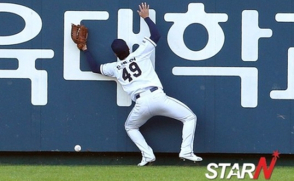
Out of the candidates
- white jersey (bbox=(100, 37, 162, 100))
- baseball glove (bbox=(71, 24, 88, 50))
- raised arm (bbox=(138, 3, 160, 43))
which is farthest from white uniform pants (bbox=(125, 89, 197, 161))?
baseball glove (bbox=(71, 24, 88, 50))

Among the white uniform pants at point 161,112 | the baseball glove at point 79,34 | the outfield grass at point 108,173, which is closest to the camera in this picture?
the outfield grass at point 108,173

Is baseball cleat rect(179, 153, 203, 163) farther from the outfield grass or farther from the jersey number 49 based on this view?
the jersey number 49

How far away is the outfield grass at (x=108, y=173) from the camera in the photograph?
10.5m

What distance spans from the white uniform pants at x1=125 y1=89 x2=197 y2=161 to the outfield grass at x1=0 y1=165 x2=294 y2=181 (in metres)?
0.34

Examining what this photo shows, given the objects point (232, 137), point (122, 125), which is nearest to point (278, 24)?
point (232, 137)

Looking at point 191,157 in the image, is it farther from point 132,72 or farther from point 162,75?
point 132,72

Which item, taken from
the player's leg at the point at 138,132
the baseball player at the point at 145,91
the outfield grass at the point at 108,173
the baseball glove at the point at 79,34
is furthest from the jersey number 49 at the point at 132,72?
the outfield grass at the point at 108,173

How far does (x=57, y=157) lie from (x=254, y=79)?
272 cm

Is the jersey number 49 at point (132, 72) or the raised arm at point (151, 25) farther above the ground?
the raised arm at point (151, 25)

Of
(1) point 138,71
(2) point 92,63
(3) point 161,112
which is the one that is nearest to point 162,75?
(1) point 138,71

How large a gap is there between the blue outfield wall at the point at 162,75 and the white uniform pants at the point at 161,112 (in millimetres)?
272

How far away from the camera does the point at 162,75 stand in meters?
11.8

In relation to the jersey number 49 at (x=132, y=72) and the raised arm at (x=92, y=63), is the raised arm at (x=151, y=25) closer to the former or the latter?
the jersey number 49 at (x=132, y=72)

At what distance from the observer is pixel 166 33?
11742 mm
